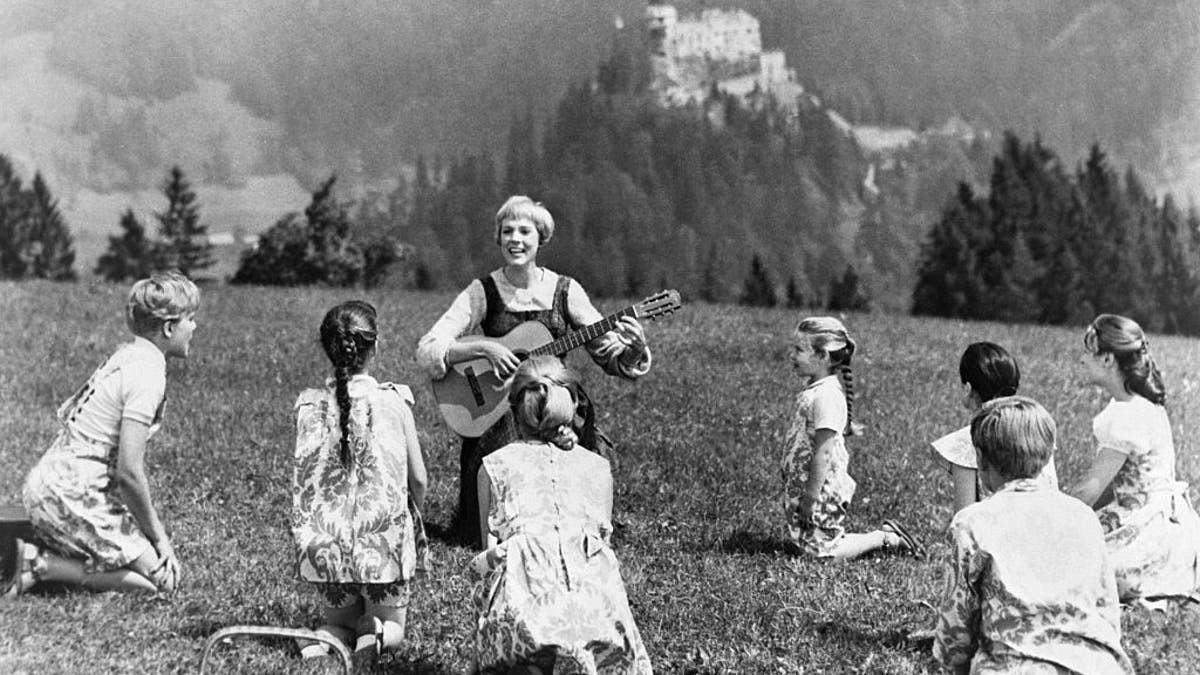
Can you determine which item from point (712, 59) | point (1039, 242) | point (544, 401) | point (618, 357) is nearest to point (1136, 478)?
point (618, 357)

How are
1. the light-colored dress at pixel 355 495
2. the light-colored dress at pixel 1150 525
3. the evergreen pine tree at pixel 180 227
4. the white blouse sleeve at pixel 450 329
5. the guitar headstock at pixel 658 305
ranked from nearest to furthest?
the light-colored dress at pixel 355 495
the light-colored dress at pixel 1150 525
the guitar headstock at pixel 658 305
the white blouse sleeve at pixel 450 329
the evergreen pine tree at pixel 180 227

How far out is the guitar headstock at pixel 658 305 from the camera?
6.75 m

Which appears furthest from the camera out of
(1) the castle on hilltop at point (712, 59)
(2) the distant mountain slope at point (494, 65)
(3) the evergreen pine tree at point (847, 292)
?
(3) the evergreen pine tree at point (847, 292)

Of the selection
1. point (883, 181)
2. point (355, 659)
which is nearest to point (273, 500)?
point (355, 659)

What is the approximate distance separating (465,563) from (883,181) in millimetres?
67457

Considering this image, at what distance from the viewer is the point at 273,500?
825 centimetres

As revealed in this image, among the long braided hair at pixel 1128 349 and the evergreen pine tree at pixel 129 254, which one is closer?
the long braided hair at pixel 1128 349

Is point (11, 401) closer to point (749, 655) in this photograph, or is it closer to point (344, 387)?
point (344, 387)

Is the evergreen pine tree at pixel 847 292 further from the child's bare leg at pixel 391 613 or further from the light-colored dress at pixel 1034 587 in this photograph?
the light-colored dress at pixel 1034 587

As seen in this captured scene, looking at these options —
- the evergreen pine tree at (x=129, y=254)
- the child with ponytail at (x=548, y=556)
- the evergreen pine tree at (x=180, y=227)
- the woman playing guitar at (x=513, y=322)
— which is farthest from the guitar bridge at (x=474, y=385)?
the evergreen pine tree at (x=129, y=254)

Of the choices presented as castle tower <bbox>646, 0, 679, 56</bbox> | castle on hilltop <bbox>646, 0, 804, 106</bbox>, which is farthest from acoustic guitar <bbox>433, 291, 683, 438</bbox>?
castle tower <bbox>646, 0, 679, 56</bbox>

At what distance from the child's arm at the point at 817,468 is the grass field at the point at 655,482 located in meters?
0.36

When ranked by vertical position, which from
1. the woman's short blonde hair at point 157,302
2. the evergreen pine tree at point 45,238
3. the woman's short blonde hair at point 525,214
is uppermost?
the woman's short blonde hair at point 525,214

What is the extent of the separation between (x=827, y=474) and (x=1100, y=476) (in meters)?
1.62
